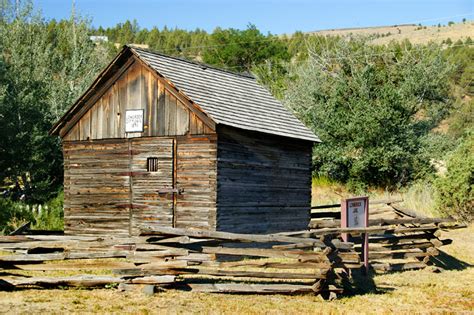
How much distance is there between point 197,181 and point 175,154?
1024 mm

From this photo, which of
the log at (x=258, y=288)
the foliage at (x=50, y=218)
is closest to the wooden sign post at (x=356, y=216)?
the log at (x=258, y=288)

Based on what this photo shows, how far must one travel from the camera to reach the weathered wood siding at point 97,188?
17.7 m

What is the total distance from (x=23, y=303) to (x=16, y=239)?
2661 mm

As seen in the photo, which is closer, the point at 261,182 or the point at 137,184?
the point at 137,184

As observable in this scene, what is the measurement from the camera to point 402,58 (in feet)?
126

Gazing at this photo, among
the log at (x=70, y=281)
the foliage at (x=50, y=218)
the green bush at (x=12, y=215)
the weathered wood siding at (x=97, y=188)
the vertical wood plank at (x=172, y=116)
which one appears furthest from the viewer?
the foliage at (x=50, y=218)

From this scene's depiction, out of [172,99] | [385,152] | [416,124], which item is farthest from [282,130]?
[416,124]

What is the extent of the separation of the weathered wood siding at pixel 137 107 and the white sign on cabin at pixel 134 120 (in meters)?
0.12

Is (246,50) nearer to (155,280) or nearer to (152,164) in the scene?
(152,164)

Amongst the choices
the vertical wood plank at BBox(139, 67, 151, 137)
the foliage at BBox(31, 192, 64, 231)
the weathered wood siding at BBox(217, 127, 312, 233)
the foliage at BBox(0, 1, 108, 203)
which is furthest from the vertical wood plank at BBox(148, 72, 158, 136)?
the foliage at BBox(0, 1, 108, 203)

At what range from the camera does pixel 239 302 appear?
1082 centimetres

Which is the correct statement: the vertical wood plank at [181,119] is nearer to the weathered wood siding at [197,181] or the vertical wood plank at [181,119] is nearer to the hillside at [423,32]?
the weathered wood siding at [197,181]

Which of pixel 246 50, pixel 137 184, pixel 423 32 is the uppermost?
pixel 423 32

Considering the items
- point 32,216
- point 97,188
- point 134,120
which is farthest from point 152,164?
point 32,216
